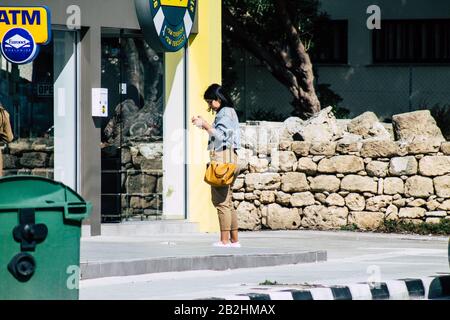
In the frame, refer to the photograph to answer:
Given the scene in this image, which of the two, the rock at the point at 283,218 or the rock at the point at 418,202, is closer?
the rock at the point at 418,202

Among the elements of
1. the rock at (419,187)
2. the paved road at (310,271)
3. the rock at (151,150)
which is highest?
the rock at (151,150)

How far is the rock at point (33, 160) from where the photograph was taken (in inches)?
663

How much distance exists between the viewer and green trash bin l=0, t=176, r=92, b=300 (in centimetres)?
841

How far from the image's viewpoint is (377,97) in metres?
32.0

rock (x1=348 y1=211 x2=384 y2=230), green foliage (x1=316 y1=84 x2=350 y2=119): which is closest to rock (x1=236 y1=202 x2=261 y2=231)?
rock (x1=348 y1=211 x2=384 y2=230)

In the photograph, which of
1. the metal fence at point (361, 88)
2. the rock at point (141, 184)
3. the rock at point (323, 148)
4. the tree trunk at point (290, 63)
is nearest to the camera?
the rock at point (141, 184)

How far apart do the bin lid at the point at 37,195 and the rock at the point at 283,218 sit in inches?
505

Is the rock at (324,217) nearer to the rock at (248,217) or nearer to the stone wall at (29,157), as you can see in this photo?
the rock at (248,217)

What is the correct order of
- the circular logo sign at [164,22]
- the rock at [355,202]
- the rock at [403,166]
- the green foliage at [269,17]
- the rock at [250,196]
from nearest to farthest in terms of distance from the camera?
1. the circular logo sign at [164,22]
2. the rock at [403,166]
3. the rock at [355,202]
4. the rock at [250,196]
5. the green foliage at [269,17]

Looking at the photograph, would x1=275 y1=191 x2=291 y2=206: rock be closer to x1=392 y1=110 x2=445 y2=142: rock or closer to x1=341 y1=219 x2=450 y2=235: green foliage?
x1=341 y1=219 x2=450 y2=235: green foliage

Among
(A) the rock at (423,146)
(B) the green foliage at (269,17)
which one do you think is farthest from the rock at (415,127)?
(B) the green foliage at (269,17)

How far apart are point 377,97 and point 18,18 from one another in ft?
57.9
